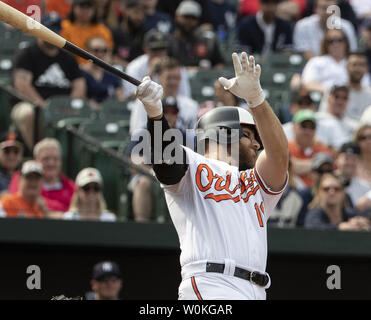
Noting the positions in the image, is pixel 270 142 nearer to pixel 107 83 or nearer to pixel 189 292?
pixel 189 292

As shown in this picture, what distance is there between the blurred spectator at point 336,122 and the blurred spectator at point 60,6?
370cm

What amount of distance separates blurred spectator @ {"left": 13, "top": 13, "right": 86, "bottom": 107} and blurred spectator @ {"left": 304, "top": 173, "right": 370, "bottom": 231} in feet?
10.2

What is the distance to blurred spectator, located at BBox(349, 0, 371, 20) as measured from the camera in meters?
13.0

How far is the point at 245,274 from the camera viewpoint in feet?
15.2

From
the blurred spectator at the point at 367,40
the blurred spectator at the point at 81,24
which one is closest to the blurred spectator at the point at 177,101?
the blurred spectator at the point at 81,24

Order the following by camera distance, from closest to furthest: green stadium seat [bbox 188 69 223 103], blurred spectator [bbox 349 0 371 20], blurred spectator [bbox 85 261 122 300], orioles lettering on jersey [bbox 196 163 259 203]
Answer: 1. orioles lettering on jersey [bbox 196 163 259 203]
2. blurred spectator [bbox 85 261 122 300]
3. green stadium seat [bbox 188 69 223 103]
4. blurred spectator [bbox 349 0 371 20]

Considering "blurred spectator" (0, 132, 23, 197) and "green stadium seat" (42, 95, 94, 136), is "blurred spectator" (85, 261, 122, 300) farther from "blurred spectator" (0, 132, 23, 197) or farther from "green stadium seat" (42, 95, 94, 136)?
"green stadium seat" (42, 95, 94, 136)

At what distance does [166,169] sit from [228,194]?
0.41 metres

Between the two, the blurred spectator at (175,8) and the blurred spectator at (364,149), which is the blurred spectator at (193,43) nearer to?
the blurred spectator at (175,8)

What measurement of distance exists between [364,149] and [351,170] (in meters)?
0.40

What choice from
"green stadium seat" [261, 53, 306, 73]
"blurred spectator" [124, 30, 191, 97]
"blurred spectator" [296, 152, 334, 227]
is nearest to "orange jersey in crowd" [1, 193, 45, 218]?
"blurred spectator" [296, 152, 334, 227]
